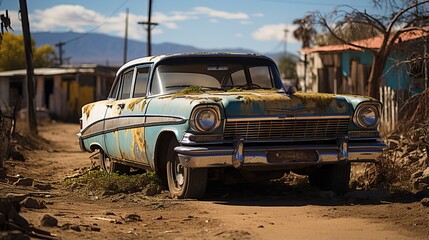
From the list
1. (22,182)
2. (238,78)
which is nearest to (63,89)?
(22,182)

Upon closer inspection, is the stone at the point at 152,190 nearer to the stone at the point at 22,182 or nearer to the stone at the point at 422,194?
the stone at the point at 22,182

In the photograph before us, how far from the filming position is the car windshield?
859 centimetres

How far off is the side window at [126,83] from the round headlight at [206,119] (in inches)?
96.3

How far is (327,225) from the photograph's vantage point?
620cm

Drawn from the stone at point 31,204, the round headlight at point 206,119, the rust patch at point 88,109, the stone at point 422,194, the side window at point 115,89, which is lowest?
the stone at point 31,204

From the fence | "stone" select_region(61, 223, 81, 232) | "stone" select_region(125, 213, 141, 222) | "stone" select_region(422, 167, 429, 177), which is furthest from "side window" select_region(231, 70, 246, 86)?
the fence

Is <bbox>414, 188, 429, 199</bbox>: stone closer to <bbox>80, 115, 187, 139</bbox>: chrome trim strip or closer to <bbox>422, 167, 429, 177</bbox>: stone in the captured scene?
<bbox>422, 167, 429, 177</bbox>: stone

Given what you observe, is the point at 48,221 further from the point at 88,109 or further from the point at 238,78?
the point at 88,109

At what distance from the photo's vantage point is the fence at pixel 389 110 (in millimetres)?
14625

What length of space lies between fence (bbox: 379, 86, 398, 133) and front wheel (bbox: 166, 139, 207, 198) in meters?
7.34

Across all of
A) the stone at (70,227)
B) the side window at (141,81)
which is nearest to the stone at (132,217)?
the stone at (70,227)

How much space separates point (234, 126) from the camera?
23.9 feet

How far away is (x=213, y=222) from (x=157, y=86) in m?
2.66

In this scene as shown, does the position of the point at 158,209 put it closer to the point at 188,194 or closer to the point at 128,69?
the point at 188,194
